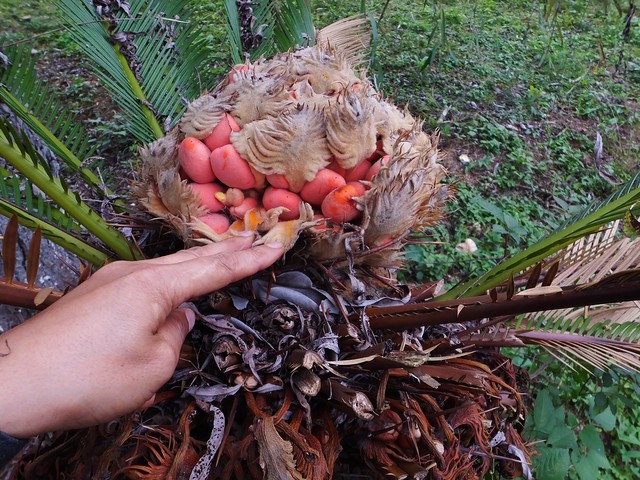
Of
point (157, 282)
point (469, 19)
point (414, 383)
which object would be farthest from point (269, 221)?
point (469, 19)

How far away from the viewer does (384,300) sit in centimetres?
90

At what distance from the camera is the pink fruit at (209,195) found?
849 millimetres

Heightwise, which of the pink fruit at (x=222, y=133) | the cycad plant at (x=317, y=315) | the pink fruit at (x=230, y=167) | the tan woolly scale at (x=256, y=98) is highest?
the tan woolly scale at (x=256, y=98)

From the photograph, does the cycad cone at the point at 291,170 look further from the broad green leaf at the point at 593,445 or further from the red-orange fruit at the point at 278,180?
the broad green leaf at the point at 593,445

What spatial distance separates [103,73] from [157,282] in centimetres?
88

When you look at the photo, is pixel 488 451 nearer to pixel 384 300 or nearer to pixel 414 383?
pixel 414 383

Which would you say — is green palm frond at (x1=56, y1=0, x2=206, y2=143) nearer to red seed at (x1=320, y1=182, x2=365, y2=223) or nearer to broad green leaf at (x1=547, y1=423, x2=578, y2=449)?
red seed at (x1=320, y1=182, x2=365, y2=223)

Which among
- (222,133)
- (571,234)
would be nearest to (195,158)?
(222,133)

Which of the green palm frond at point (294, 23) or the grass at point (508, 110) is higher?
the green palm frond at point (294, 23)

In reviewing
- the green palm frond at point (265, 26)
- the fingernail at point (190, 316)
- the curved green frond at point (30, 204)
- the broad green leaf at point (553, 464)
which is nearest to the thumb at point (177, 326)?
the fingernail at point (190, 316)

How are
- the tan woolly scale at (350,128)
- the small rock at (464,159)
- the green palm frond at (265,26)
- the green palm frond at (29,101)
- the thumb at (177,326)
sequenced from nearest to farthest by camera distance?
the thumb at (177,326), the tan woolly scale at (350,128), the green palm frond at (29,101), the green palm frond at (265,26), the small rock at (464,159)

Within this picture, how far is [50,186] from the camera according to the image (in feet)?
2.90

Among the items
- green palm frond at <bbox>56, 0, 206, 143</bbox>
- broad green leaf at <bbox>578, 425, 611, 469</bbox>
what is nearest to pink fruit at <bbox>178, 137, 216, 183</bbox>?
green palm frond at <bbox>56, 0, 206, 143</bbox>

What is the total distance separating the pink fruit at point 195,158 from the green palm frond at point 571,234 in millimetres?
541
